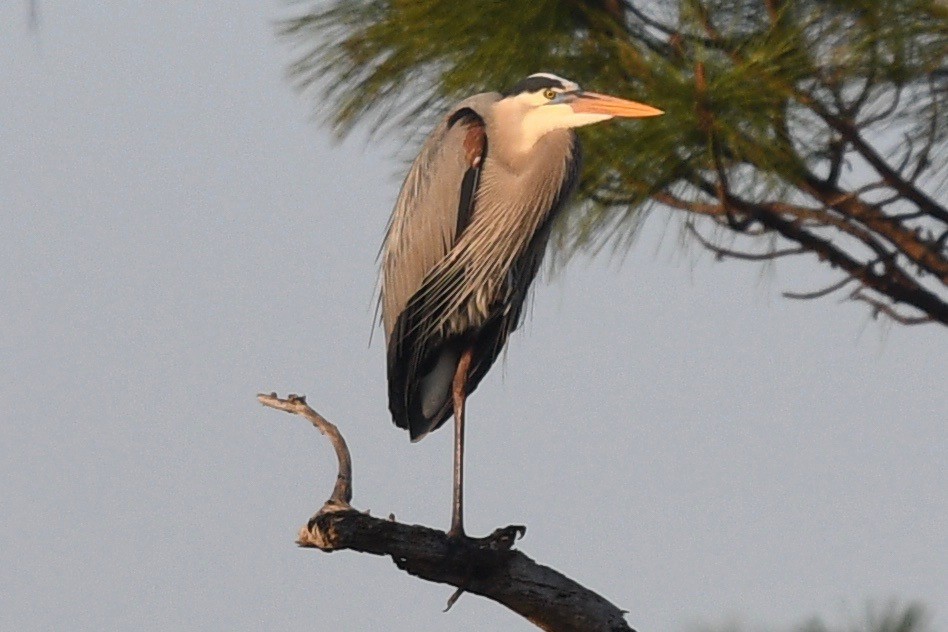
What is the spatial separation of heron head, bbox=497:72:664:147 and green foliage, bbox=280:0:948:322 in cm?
6

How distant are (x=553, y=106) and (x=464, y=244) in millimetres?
347

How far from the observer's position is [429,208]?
12.6 ft

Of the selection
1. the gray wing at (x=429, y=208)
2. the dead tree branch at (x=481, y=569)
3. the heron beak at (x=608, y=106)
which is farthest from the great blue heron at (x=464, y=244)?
the dead tree branch at (x=481, y=569)

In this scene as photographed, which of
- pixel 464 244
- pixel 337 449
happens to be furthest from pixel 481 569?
pixel 464 244

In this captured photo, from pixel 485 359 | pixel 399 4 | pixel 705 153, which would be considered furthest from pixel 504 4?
pixel 485 359

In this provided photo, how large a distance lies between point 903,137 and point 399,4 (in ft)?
3.06

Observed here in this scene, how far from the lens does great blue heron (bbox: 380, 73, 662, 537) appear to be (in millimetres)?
3785

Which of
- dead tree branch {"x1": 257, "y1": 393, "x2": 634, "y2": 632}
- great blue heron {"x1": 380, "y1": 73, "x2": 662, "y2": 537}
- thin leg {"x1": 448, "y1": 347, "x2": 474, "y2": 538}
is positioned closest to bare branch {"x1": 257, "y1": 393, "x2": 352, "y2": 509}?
dead tree branch {"x1": 257, "y1": 393, "x2": 634, "y2": 632}

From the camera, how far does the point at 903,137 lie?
371 centimetres

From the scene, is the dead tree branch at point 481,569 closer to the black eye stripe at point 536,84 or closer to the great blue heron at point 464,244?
the great blue heron at point 464,244

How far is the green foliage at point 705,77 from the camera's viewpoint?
349 cm

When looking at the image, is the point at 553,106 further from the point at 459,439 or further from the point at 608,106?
the point at 459,439

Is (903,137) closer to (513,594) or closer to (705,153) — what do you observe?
(705,153)

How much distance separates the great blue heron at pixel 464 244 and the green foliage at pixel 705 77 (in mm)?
90
